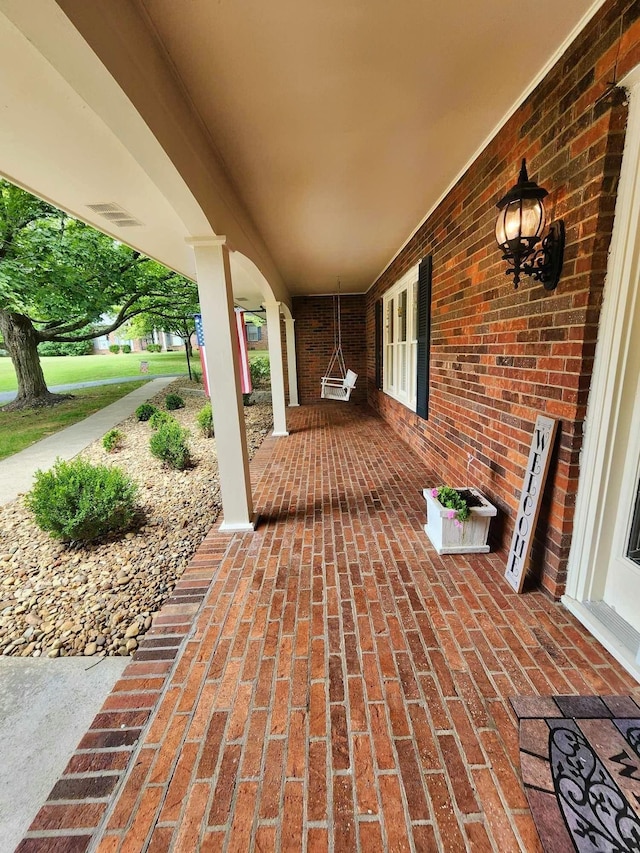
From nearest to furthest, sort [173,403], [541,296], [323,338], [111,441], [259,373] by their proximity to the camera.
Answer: [541,296] → [111,441] → [323,338] → [173,403] → [259,373]

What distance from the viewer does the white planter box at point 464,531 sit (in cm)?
214

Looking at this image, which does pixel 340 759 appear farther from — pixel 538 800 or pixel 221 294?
pixel 221 294

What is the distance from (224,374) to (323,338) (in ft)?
19.4

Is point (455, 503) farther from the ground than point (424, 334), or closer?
closer

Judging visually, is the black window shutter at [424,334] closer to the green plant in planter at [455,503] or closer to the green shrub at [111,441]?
the green plant in planter at [455,503]

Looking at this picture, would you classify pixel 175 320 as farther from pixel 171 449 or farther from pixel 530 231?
pixel 530 231

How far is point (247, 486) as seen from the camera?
2.61m

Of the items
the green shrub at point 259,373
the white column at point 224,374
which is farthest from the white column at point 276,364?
the green shrub at point 259,373

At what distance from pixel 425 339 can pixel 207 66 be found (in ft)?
8.77

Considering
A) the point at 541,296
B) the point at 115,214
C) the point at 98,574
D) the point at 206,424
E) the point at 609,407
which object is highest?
the point at 115,214

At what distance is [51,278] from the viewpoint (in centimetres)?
639

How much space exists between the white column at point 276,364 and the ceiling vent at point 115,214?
224 cm

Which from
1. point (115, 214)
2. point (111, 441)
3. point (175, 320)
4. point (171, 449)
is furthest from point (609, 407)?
point (175, 320)

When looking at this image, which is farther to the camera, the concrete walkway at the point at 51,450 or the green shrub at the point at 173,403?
the green shrub at the point at 173,403
